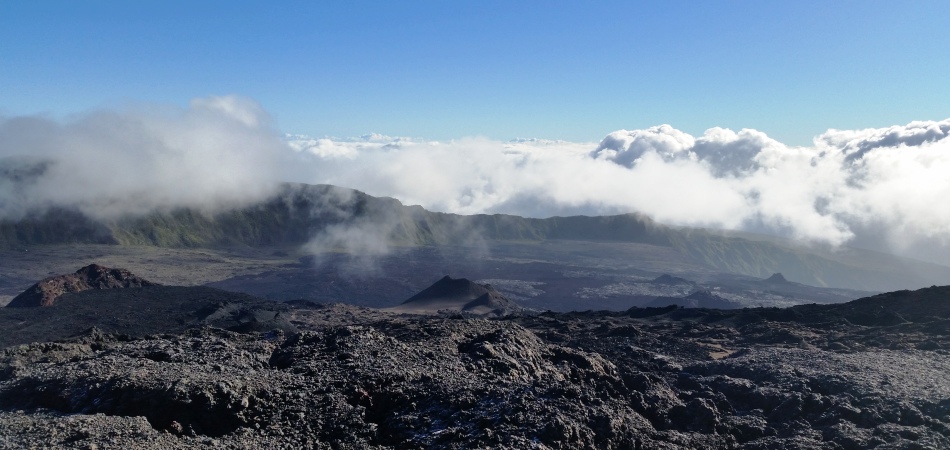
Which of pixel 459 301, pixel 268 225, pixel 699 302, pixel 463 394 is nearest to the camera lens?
pixel 463 394

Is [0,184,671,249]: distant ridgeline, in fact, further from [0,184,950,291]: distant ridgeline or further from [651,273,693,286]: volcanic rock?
[651,273,693,286]: volcanic rock

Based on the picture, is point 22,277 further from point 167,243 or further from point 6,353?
point 6,353

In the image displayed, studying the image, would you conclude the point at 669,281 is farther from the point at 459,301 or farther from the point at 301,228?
the point at 301,228

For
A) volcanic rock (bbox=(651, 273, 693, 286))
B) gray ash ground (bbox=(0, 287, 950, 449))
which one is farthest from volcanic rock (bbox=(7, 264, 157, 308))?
volcanic rock (bbox=(651, 273, 693, 286))

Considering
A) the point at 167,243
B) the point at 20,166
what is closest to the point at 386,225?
the point at 167,243

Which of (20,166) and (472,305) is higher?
(20,166)

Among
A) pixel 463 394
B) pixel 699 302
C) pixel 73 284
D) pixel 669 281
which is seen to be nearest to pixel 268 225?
pixel 669 281
